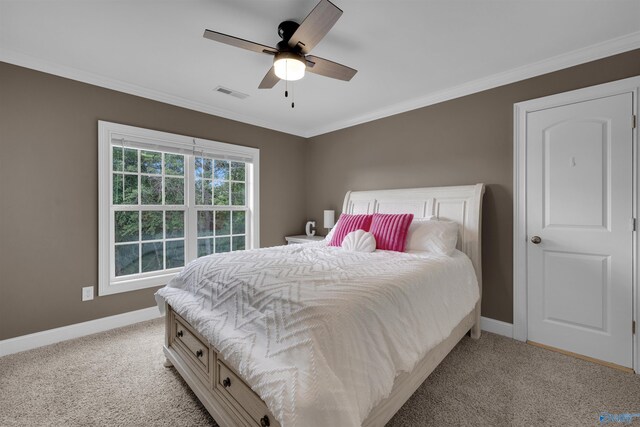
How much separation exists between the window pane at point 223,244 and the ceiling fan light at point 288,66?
97.1 inches

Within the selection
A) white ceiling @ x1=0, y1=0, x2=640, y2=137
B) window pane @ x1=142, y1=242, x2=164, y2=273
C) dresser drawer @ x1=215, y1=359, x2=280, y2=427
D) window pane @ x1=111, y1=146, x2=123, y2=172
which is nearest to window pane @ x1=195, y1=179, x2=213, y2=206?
window pane @ x1=142, y1=242, x2=164, y2=273

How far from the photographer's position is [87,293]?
8.94ft

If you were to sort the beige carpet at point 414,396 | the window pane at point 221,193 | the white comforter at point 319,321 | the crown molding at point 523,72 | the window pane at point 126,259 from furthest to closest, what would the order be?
the window pane at point 221,193, the window pane at point 126,259, the crown molding at point 523,72, the beige carpet at point 414,396, the white comforter at point 319,321

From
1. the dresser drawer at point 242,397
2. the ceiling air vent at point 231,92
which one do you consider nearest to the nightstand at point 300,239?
the ceiling air vent at point 231,92

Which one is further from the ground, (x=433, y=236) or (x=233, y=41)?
(x=233, y=41)

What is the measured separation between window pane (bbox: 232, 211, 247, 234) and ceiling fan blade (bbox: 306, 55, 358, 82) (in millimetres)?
2418

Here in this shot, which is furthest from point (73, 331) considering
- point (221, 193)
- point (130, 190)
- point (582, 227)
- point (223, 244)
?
point (582, 227)

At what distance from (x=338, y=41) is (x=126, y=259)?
307 cm

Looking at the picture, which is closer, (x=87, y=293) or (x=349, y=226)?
(x=87, y=293)

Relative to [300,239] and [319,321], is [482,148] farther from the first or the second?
[319,321]

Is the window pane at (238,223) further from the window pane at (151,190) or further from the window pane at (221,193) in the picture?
the window pane at (151,190)

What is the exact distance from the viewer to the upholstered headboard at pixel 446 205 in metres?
2.69

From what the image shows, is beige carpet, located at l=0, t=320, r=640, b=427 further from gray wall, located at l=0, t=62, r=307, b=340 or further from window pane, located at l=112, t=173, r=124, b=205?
window pane, located at l=112, t=173, r=124, b=205

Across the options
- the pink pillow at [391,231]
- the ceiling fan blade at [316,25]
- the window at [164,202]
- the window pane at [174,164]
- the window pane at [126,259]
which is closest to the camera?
the ceiling fan blade at [316,25]
